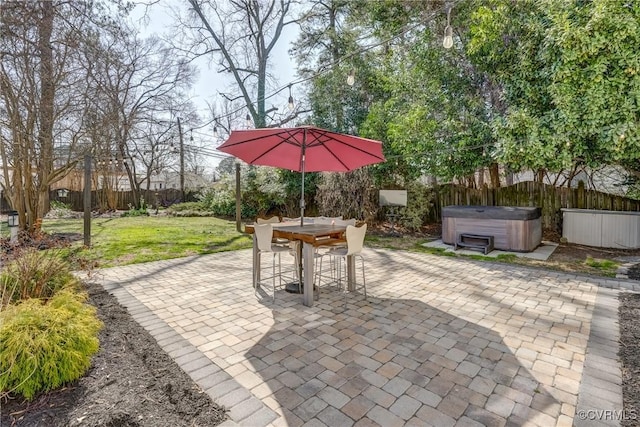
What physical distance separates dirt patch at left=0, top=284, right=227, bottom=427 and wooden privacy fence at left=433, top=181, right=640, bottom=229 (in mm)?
9239

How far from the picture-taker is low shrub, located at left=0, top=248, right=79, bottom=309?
2.83 meters

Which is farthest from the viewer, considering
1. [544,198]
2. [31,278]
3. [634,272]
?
[544,198]

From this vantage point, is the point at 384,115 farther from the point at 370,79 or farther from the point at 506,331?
the point at 506,331

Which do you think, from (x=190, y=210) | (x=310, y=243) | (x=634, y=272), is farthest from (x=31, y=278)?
(x=190, y=210)

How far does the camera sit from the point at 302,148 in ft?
13.9

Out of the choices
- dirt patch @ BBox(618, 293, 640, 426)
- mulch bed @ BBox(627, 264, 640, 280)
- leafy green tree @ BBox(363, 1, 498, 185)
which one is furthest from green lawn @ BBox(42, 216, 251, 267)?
mulch bed @ BBox(627, 264, 640, 280)

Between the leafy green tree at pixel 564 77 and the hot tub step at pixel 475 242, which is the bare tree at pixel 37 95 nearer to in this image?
the leafy green tree at pixel 564 77

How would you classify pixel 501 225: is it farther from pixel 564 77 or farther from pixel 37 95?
pixel 37 95

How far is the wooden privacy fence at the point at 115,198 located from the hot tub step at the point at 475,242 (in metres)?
15.5

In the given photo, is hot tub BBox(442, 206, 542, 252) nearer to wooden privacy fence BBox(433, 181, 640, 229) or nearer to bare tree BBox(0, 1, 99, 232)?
wooden privacy fence BBox(433, 181, 640, 229)

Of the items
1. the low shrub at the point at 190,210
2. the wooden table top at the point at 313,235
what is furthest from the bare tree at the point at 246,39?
the wooden table top at the point at 313,235

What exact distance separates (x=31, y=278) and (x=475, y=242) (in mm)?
7325

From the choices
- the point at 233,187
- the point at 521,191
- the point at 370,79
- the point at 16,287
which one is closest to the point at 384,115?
the point at 370,79

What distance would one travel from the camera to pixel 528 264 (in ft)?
18.7
